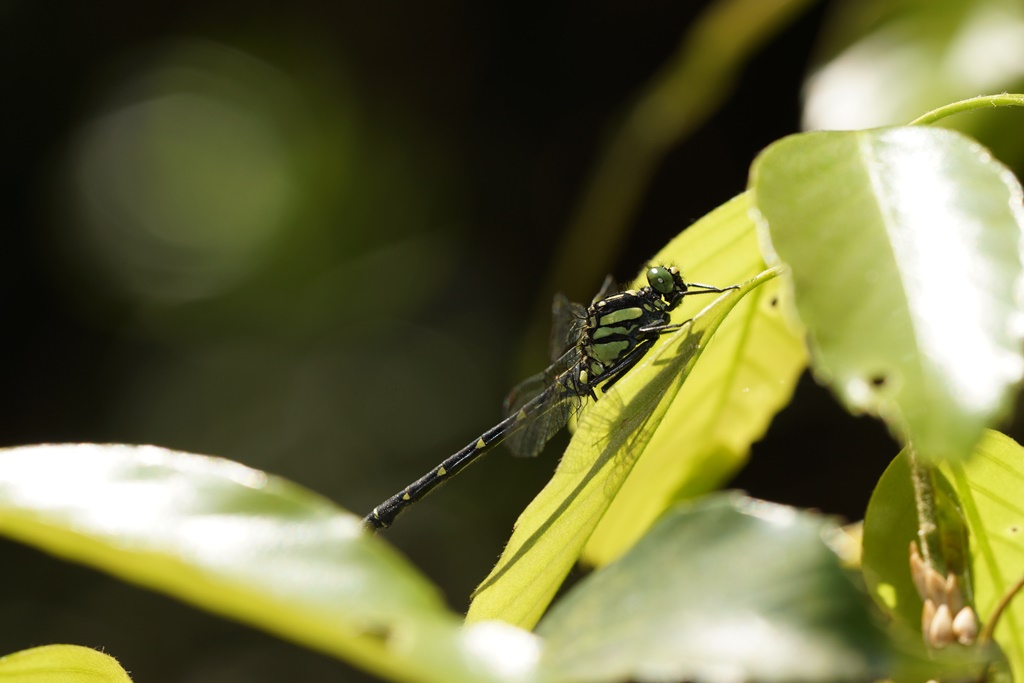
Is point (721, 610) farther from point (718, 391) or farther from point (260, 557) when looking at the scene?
point (718, 391)

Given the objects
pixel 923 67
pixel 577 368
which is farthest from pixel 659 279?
pixel 923 67

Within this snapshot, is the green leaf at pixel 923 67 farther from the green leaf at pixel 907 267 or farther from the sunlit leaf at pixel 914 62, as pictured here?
the green leaf at pixel 907 267

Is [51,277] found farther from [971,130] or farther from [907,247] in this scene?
[907,247]

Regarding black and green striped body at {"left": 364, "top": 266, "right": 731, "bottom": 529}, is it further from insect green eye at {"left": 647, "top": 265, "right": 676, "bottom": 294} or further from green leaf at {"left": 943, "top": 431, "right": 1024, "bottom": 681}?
green leaf at {"left": 943, "top": 431, "right": 1024, "bottom": 681}

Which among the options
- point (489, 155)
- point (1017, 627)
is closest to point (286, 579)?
point (1017, 627)

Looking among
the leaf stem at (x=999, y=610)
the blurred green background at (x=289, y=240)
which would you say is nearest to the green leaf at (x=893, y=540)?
the leaf stem at (x=999, y=610)
